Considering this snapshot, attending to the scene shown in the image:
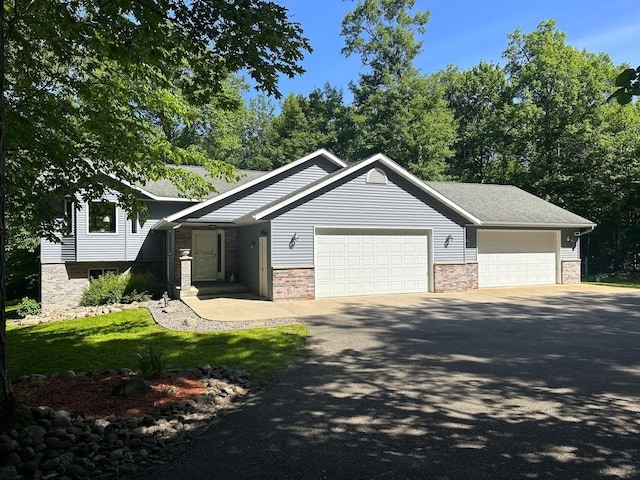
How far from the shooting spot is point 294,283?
14375mm

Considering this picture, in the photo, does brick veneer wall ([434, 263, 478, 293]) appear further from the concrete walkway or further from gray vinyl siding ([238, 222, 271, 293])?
gray vinyl siding ([238, 222, 271, 293])

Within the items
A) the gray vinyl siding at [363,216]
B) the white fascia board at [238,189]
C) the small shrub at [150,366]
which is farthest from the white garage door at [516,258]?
the small shrub at [150,366]

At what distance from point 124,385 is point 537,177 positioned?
101 feet

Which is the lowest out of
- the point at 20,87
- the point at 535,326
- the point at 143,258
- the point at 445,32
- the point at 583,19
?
the point at 535,326

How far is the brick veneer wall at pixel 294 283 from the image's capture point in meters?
14.2

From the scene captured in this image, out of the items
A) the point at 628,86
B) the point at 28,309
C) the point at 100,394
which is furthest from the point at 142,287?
the point at 628,86

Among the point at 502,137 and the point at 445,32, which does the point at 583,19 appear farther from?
the point at 502,137

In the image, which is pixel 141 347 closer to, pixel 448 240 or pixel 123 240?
pixel 123 240

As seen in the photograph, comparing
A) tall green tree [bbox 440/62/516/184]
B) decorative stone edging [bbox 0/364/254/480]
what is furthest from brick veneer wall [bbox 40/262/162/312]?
tall green tree [bbox 440/62/516/184]

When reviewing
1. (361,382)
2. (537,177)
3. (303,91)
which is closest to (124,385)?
(361,382)

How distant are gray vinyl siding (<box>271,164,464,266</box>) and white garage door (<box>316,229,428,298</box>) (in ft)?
1.34

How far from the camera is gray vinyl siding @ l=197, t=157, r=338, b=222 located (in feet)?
54.9

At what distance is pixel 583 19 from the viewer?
7.34 meters

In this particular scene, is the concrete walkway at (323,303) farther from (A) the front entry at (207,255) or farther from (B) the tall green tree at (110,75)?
(B) the tall green tree at (110,75)
